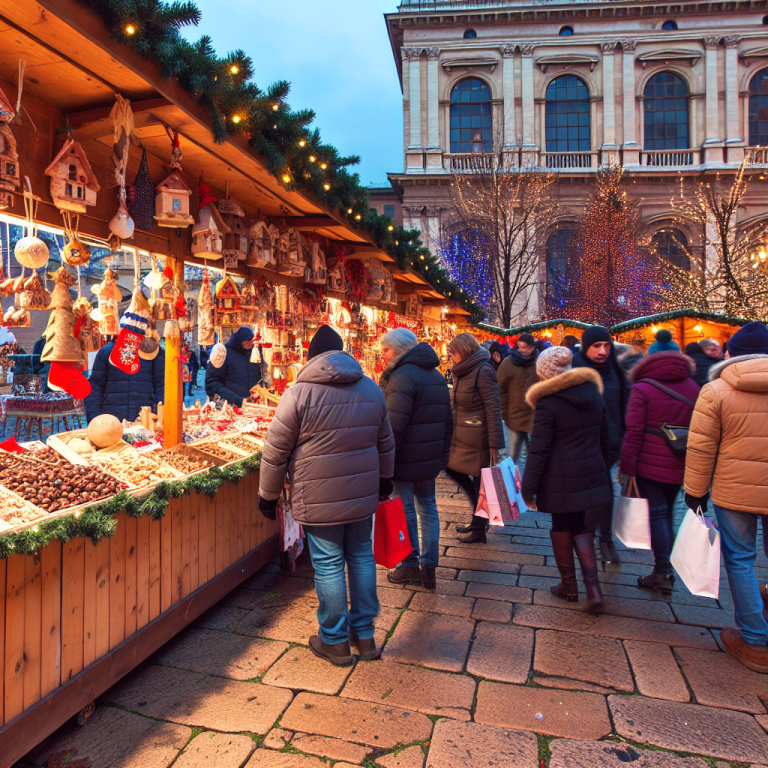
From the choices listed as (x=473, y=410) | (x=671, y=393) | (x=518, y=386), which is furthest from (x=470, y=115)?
(x=671, y=393)

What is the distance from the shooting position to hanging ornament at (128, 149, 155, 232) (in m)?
3.00

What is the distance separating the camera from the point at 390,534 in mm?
3266

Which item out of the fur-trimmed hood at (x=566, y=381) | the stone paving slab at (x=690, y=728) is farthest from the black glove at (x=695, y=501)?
the stone paving slab at (x=690, y=728)

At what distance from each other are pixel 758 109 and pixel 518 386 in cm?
2665

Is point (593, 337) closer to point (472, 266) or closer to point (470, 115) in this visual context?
point (472, 266)

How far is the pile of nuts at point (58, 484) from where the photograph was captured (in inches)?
96.5

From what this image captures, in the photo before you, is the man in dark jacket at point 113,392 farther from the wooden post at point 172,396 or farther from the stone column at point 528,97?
the stone column at point 528,97

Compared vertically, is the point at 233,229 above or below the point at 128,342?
above

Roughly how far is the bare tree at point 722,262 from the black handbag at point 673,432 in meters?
8.01

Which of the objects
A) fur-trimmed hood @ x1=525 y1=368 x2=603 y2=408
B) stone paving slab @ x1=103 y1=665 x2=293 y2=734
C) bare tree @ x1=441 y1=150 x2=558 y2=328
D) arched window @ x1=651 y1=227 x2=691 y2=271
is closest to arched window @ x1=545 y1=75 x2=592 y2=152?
bare tree @ x1=441 y1=150 x2=558 y2=328

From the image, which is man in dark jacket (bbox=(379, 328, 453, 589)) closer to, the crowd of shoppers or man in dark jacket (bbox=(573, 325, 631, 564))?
the crowd of shoppers

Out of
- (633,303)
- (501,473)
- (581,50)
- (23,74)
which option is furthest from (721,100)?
(23,74)

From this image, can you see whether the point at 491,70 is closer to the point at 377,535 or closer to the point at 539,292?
the point at 539,292

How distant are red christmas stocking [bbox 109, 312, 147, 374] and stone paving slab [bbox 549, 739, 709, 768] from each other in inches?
119
